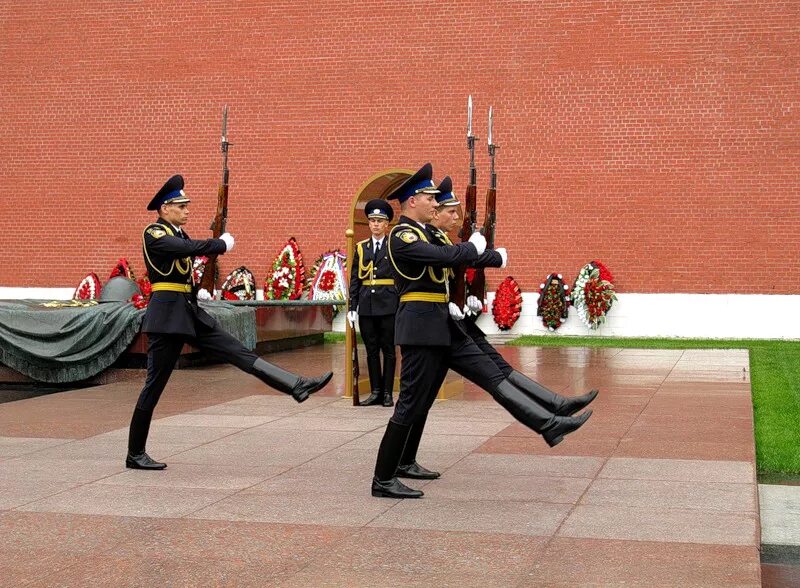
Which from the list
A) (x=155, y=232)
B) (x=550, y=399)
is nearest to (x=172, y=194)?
(x=155, y=232)

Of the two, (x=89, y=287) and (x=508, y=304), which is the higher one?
(x=89, y=287)

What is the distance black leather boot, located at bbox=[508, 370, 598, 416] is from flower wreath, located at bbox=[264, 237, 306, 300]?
14.0 metres

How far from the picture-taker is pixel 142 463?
6949 mm

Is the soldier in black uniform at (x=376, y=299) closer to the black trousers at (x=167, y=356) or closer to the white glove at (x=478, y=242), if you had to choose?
the black trousers at (x=167, y=356)

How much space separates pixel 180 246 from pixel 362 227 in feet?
14.0

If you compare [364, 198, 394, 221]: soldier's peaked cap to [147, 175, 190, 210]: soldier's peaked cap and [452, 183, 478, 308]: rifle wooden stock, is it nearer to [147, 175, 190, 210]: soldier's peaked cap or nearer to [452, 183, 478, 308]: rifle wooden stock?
[452, 183, 478, 308]: rifle wooden stock

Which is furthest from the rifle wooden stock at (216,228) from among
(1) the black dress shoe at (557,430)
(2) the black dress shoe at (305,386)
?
(1) the black dress shoe at (557,430)

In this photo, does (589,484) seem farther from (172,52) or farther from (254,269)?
(172,52)

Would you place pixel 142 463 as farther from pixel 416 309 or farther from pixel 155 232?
pixel 416 309

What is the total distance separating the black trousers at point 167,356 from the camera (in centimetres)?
697

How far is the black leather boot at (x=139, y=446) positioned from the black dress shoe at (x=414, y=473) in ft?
4.70

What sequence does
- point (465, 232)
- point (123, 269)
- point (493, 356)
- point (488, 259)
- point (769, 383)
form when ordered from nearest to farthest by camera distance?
1. point (488, 259)
2. point (493, 356)
3. point (465, 232)
4. point (769, 383)
5. point (123, 269)

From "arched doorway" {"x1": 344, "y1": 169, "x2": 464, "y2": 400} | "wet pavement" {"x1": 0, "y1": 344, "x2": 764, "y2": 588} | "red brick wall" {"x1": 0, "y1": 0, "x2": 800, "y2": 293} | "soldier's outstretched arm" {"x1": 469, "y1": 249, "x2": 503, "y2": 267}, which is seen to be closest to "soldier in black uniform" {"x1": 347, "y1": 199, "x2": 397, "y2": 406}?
"arched doorway" {"x1": 344, "y1": 169, "x2": 464, "y2": 400}

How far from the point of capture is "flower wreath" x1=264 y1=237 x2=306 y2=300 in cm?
2062
